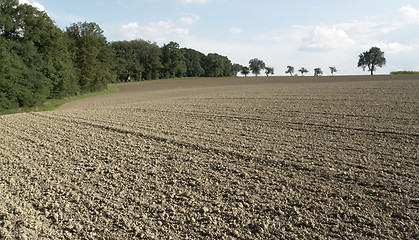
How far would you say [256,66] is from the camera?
9994cm

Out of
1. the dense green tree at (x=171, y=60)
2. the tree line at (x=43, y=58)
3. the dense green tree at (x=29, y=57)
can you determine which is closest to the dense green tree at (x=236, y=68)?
the dense green tree at (x=171, y=60)

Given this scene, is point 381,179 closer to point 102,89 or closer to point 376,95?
point 376,95

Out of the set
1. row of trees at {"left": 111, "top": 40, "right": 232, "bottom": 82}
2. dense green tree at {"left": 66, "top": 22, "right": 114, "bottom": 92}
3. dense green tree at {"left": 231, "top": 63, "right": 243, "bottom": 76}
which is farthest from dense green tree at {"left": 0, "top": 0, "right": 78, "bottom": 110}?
dense green tree at {"left": 231, "top": 63, "right": 243, "bottom": 76}

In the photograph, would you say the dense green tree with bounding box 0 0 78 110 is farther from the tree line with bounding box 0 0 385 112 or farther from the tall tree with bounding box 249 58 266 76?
the tall tree with bounding box 249 58 266 76

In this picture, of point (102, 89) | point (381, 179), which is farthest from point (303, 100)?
point (102, 89)

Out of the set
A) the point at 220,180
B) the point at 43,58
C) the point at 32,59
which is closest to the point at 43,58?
the point at 43,58

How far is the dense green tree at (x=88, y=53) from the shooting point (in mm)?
34062

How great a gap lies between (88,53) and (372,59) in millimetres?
64545

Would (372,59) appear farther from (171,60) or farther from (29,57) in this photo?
(29,57)

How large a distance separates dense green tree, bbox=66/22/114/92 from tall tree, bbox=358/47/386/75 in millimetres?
61053

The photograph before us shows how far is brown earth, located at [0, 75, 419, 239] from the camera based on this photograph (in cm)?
420

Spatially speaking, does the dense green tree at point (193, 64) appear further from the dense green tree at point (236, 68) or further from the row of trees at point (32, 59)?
the row of trees at point (32, 59)

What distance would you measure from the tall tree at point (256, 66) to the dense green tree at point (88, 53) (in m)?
69.2

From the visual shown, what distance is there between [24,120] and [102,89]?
28122mm
